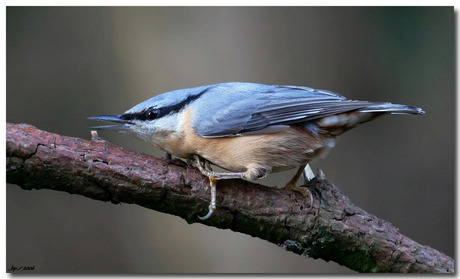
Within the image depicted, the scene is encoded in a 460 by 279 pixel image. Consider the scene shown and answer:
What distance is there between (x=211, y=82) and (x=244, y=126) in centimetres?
115

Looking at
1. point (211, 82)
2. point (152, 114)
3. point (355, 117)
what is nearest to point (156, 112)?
point (152, 114)

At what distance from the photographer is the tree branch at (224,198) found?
5.17ft

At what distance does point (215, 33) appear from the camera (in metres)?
2.77

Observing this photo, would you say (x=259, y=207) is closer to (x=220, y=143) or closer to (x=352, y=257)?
(x=220, y=143)

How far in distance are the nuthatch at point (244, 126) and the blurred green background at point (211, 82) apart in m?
0.95

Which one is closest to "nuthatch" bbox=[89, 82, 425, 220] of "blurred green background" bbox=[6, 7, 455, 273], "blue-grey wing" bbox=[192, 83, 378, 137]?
"blue-grey wing" bbox=[192, 83, 378, 137]

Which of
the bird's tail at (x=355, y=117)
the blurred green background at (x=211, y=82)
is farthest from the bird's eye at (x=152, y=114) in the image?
the blurred green background at (x=211, y=82)

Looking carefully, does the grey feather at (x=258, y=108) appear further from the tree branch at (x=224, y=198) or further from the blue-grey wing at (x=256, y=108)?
the tree branch at (x=224, y=198)

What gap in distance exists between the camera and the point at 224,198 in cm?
174

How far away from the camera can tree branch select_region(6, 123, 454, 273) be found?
158 centimetres

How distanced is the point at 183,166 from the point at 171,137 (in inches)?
4.4

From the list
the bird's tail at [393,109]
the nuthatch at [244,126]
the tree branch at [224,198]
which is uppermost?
the bird's tail at [393,109]

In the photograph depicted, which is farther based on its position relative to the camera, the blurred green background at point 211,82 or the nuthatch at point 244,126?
the blurred green background at point 211,82

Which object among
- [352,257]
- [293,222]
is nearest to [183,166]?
[293,222]
